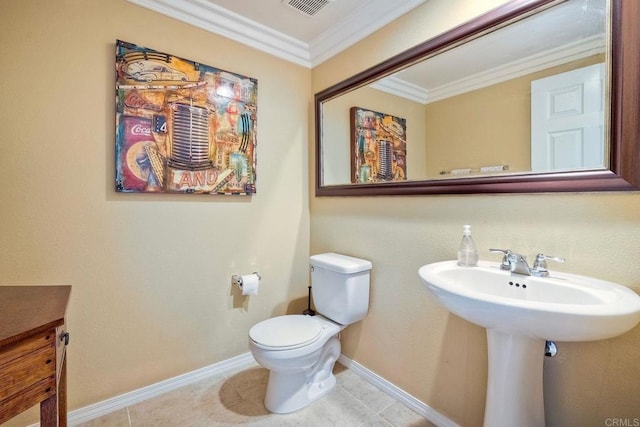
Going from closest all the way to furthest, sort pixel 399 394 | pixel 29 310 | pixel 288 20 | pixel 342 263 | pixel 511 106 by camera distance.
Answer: pixel 29 310 → pixel 511 106 → pixel 399 394 → pixel 342 263 → pixel 288 20

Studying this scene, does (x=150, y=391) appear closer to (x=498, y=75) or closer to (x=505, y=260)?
(x=505, y=260)

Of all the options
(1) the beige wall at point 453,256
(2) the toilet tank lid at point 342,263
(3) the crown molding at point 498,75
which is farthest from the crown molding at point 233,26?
(2) the toilet tank lid at point 342,263

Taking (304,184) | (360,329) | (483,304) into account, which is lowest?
(360,329)

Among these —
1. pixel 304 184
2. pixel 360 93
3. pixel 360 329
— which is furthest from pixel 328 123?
pixel 360 329

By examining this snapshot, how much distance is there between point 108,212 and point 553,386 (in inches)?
84.6

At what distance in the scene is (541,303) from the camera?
2.64ft

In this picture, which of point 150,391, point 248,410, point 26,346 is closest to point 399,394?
point 248,410

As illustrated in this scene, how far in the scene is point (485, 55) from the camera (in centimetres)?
134

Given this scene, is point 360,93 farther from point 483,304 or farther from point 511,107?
point 483,304

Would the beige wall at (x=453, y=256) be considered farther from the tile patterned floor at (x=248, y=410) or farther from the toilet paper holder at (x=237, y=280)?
the toilet paper holder at (x=237, y=280)

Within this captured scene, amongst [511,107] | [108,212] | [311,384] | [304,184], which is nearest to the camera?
[511,107]

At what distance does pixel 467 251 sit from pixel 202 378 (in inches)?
68.2

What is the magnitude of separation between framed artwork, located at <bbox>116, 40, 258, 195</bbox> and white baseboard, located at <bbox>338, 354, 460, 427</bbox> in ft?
4.44

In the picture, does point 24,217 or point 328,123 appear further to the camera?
point 328,123
